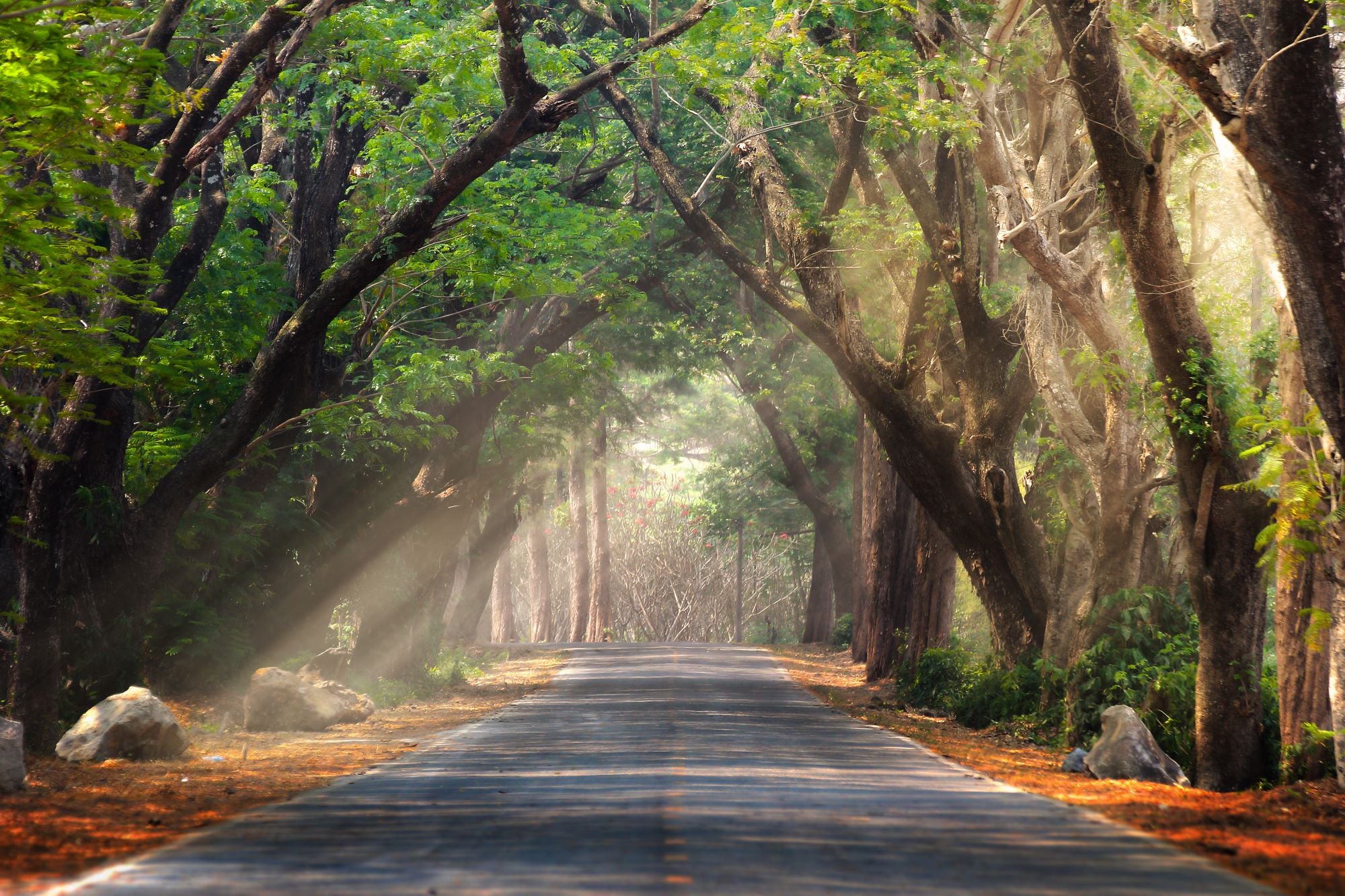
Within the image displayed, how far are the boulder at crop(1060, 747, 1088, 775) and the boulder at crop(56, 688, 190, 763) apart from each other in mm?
8542

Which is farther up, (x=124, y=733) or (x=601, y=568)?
(x=601, y=568)

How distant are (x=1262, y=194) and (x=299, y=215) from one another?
13.0m

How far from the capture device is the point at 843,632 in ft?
112

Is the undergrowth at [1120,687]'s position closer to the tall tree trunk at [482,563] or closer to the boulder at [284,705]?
the boulder at [284,705]

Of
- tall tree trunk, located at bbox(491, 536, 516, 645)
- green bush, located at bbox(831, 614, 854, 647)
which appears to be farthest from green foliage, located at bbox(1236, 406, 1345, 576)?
tall tree trunk, located at bbox(491, 536, 516, 645)

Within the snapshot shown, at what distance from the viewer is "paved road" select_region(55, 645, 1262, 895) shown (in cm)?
640

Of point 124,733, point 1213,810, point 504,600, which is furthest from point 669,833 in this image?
point 504,600

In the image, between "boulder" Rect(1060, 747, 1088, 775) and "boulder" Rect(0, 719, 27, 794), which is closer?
"boulder" Rect(0, 719, 27, 794)

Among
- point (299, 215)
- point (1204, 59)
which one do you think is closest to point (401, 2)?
point (299, 215)

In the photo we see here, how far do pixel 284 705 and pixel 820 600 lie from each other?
926 inches

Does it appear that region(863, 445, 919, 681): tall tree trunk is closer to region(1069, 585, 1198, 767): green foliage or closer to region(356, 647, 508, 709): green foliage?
region(356, 647, 508, 709): green foliage

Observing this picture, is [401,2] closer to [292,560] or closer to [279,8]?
[279,8]

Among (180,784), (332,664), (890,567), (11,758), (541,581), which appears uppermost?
(541,581)

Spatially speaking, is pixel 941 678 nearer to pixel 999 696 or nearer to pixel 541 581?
pixel 999 696
